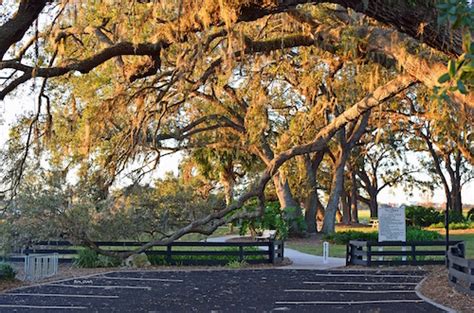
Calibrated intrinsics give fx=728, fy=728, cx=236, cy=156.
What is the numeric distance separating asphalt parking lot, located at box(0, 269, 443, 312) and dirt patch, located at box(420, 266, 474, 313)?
0.33m

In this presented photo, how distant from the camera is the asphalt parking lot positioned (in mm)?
11977

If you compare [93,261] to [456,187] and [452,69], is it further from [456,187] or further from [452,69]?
[456,187]

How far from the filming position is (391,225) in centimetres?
2164

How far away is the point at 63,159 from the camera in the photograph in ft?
71.2

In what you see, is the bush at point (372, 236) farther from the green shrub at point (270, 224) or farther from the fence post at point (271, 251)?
the fence post at point (271, 251)

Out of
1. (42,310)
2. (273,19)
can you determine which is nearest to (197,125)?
(273,19)

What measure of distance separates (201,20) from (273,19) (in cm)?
486

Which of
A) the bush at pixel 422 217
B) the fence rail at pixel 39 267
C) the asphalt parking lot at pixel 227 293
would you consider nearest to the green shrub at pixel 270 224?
the asphalt parking lot at pixel 227 293

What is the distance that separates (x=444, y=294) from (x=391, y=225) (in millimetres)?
8435

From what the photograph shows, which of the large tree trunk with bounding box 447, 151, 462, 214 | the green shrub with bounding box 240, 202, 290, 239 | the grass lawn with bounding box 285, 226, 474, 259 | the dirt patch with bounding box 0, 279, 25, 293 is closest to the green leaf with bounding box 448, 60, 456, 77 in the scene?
the dirt patch with bounding box 0, 279, 25, 293

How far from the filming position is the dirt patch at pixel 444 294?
11.8m

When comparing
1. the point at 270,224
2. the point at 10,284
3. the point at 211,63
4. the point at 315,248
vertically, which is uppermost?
the point at 211,63

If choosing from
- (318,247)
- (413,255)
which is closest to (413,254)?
(413,255)

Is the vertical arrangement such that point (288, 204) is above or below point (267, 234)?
above
